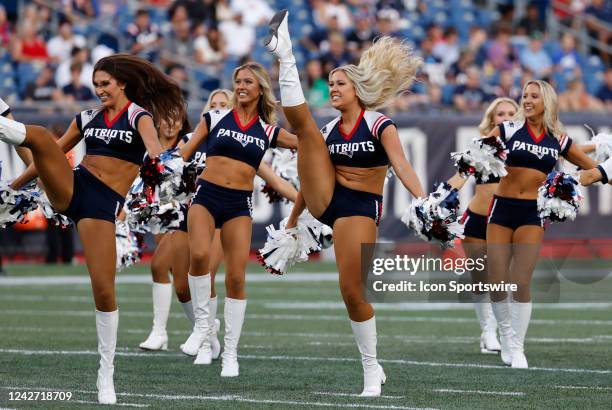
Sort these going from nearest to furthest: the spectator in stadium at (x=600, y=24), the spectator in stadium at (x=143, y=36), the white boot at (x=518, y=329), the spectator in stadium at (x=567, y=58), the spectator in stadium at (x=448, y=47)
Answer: the white boot at (x=518, y=329) → the spectator in stadium at (x=143, y=36) → the spectator in stadium at (x=448, y=47) → the spectator in stadium at (x=567, y=58) → the spectator in stadium at (x=600, y=24)

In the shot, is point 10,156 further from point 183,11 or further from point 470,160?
point 470,160

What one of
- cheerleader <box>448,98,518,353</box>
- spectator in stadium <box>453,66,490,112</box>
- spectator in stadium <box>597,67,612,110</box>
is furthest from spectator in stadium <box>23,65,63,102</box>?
spectator in stadium <box>597,67,612,110</box>

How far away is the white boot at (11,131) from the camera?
5707 millimetres

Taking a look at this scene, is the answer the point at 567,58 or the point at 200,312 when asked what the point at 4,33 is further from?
the point at 200,312

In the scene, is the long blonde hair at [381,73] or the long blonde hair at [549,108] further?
the long blonde hair at [549,108]

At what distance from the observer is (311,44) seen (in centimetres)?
1738

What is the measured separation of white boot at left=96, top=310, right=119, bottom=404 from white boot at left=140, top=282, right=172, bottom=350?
216 cm

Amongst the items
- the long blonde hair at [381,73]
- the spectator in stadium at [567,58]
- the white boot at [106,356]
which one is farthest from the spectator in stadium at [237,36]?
the white boot at [106,356]

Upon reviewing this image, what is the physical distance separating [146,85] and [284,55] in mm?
932

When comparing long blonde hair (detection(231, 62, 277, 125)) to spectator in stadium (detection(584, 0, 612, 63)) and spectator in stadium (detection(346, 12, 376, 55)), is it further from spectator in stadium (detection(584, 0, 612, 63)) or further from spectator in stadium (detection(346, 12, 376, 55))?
spectator in stadium (detection(584, 0, 612, 63))

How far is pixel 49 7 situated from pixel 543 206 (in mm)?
10835

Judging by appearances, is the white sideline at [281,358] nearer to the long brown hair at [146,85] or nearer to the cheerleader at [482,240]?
the cheerleader at [482,240]

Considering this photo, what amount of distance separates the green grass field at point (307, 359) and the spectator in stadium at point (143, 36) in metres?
4.12

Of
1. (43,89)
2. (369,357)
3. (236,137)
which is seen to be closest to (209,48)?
(43,89)
